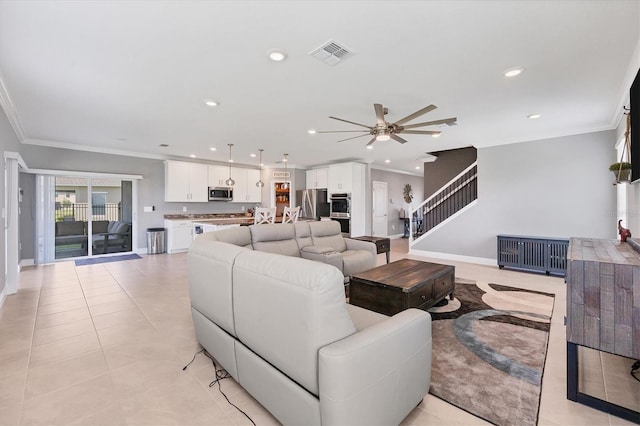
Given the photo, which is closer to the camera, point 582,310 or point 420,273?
point 582,310

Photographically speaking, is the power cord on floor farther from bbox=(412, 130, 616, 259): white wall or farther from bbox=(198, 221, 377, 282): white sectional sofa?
bbox=(412, 130, 616, 259): white wall

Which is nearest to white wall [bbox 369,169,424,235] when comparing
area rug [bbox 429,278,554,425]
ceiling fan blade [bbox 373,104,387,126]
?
ceiling fan blade [bbox 373,104,387,126]

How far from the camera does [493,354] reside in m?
2.42

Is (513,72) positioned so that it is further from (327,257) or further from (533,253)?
(533,253)

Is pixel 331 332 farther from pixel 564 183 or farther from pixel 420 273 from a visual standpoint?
pixel 564 183

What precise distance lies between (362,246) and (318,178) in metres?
4.63

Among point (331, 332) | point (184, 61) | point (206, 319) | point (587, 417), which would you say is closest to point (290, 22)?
point (184, 61)

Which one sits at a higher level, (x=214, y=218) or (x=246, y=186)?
(x=246, y=186)

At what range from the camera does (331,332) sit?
137 centimetres

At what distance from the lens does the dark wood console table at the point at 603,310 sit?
1.65 metres

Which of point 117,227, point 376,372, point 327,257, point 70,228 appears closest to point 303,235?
point 327,257

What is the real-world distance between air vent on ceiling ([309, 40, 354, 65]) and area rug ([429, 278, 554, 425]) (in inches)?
107

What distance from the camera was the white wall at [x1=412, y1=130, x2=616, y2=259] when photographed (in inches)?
191

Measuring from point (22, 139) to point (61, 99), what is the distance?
125 inches
